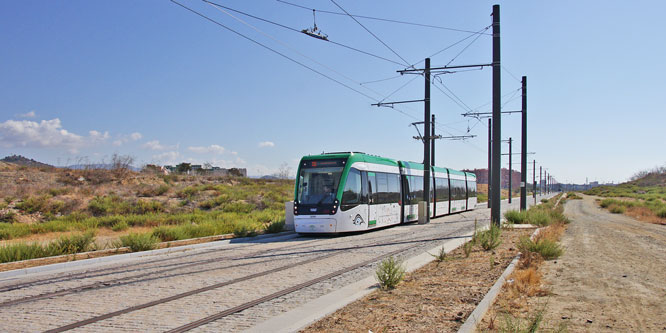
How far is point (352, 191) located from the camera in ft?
61.7

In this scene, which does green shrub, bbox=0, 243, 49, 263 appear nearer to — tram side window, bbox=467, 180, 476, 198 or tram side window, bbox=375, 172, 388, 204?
tram side window, bbox=375, 172, 388, 204

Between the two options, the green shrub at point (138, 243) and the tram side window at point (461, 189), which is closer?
the green shrub at point (138, 243)

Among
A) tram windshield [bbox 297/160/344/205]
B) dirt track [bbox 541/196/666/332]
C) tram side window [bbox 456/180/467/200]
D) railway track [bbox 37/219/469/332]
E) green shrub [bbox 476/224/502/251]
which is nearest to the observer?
dirt track [bbox 541/196/666/332]

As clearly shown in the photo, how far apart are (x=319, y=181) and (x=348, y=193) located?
1187mm

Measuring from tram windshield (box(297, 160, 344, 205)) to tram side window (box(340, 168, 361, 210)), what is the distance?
42 centimetres

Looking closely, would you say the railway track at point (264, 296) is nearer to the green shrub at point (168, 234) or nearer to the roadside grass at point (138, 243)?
the roadside grass at point (138, 243)

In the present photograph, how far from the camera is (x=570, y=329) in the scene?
5914mm

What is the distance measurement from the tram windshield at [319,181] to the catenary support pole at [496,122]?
577 centimetres

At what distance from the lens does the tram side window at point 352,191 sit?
1842cm

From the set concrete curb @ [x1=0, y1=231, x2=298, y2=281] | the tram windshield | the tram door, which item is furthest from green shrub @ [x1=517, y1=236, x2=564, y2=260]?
concrete curb @ [x1=0, y1=231, x2=298, y2=281]

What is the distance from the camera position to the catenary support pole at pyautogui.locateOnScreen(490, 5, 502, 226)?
18.4 meters

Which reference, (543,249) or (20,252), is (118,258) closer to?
(20,252)

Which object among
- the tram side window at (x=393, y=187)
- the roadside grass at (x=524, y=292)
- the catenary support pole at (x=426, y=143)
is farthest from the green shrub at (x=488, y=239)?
the catenary support pole at (x=426, y=143)

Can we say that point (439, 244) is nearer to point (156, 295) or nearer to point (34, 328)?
point (156, 295)
